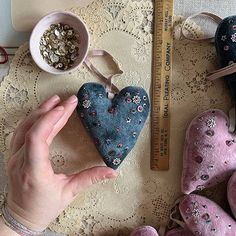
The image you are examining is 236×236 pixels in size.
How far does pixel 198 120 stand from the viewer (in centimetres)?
95

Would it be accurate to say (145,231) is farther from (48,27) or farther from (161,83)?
(48,27)

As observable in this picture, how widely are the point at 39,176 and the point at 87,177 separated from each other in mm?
100

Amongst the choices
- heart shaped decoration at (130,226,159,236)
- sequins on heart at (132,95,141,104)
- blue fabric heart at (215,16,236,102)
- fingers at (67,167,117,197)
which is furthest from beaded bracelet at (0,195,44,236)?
blue fabric heart at (215,16,236,102)

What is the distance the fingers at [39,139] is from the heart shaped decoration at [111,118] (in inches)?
3.9

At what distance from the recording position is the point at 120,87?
983mm

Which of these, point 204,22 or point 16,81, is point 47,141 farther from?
point 204,22

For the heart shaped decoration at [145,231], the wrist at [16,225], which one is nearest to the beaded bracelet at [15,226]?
the wrist at [16,225]

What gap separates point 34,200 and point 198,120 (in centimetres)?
35

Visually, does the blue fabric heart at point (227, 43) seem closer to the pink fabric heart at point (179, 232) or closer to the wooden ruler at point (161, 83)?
the wooden ruler at point (161, 83)

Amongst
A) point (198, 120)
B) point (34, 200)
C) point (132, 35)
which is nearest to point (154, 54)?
point (132, 35)

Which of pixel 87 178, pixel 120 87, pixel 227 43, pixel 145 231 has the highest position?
pixel 227 43

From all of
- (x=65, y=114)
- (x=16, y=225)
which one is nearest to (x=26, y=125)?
(x=65, y=114)

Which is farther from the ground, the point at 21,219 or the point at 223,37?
the point at 223,37

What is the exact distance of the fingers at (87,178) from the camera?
0.89 metres
